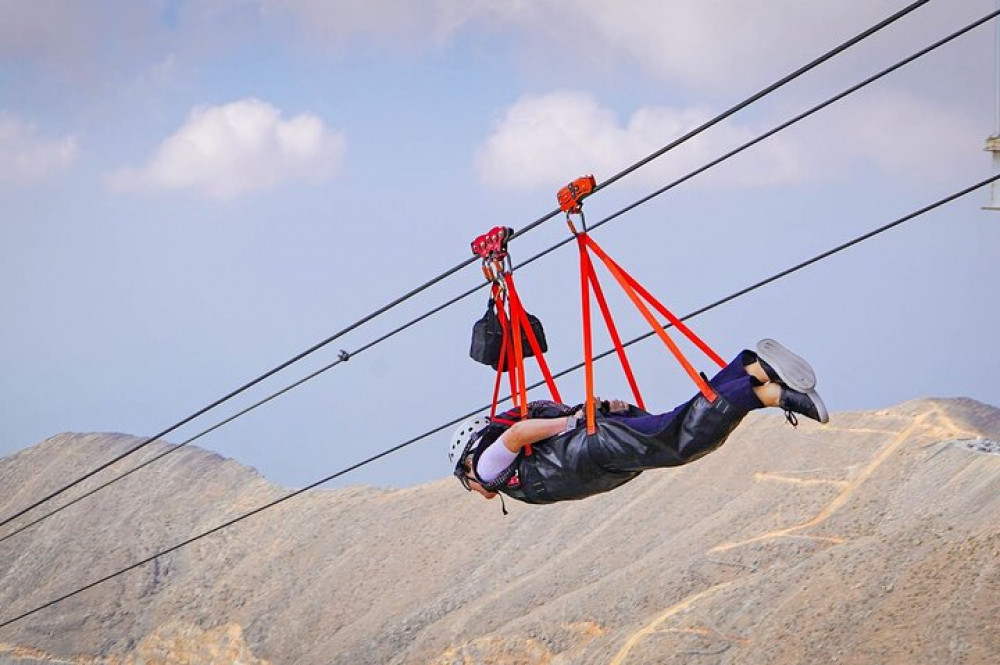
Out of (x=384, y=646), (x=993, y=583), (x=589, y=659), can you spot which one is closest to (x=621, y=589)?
(x=589, y=659)

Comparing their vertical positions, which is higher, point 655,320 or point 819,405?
point 655,320

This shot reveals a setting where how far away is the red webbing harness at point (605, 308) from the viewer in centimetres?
880

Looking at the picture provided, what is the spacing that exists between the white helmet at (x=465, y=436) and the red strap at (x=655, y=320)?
166cm

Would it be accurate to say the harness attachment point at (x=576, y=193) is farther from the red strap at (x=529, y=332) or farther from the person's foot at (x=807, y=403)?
the person's foot at (x=807, y=403)

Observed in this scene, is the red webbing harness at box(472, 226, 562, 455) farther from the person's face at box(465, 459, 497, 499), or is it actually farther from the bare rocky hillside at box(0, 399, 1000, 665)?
the bare rocky hillside at box(0, 399, 1000, 665)

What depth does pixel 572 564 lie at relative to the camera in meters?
33.4

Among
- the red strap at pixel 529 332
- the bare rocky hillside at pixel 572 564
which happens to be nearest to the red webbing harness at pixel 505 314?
the red strap at pixel 529 332

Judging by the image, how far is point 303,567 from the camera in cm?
3881

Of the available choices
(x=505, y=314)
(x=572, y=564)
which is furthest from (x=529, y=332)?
(x=572, y=564)

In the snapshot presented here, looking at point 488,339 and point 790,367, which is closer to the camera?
point 790,367

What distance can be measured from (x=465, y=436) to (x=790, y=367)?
294 centimetres

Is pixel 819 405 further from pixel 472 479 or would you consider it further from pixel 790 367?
pixel 472 479

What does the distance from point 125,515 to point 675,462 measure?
3850cm

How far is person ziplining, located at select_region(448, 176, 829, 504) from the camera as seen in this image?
8.50 m
